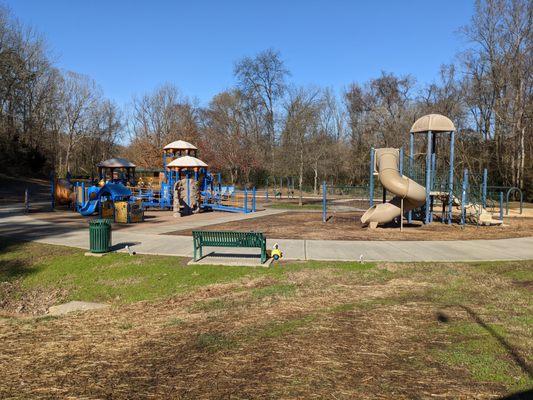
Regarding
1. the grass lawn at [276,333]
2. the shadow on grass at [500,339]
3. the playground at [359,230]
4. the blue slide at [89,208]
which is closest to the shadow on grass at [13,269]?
the grass lawn at [276,333]

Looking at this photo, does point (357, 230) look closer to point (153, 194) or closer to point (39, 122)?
point (153, 194)

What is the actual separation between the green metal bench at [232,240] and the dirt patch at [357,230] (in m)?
3.98

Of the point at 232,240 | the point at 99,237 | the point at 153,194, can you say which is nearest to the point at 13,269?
the point at 99,237

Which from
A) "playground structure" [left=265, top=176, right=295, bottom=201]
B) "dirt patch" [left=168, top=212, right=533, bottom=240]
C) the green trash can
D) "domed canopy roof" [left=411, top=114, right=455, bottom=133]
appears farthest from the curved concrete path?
"playground structure" [left=265, top=176, right=295, bottom=201]

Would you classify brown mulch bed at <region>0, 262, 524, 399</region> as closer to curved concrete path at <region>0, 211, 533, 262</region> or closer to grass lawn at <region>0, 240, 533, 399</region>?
grass lawn at <region>0, 240, 533, 399</region>

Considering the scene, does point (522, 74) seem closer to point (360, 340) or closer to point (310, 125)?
point (310, 125)

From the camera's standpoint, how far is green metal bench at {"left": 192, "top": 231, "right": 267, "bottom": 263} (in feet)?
35.7

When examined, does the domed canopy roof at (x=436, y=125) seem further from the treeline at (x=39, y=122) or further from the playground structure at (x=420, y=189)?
the treeline at (x=39, y=122)

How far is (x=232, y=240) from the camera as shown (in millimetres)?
11008

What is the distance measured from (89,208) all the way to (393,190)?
15.4 m

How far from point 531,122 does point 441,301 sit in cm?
3875

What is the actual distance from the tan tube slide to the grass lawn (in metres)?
6.43

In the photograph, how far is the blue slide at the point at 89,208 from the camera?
22478 mm

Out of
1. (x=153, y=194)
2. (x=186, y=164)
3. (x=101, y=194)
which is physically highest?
Result: (x=186, y=164)
